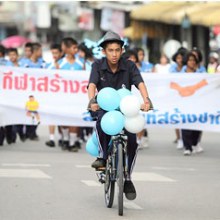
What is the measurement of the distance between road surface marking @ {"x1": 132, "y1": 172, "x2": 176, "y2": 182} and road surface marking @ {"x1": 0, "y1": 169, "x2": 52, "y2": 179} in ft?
3.72

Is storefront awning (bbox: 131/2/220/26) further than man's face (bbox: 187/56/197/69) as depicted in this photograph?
Yes

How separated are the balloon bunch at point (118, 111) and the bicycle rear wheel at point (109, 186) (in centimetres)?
45

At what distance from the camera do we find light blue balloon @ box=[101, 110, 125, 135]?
995 centimetres

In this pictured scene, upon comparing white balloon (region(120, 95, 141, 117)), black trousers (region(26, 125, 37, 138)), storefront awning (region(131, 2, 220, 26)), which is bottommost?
black trousers (region(26, 125, 37, 138))

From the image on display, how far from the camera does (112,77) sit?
1053 centimetres

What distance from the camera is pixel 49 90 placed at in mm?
17703

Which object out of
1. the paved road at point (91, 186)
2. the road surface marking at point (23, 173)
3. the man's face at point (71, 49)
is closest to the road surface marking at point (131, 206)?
the paved road at point (91, 186)

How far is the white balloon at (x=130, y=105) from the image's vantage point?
998cm

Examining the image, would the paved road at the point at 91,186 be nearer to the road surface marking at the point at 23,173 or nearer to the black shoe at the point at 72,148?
the road surface marking at the point at 23,173

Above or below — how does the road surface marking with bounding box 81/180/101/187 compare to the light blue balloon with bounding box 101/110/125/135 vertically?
below

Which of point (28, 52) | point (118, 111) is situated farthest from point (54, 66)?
point (118, 111)

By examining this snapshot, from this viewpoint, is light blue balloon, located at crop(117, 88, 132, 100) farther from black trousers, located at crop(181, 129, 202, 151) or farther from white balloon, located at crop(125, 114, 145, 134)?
black trousers, located at crop(181, 129, 202, 151)

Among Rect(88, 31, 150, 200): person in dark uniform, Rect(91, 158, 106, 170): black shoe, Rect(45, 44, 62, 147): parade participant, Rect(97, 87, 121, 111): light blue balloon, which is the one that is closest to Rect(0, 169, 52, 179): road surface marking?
Rect(91, 158, 106, 170): black shoe

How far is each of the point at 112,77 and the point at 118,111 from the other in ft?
1.68
